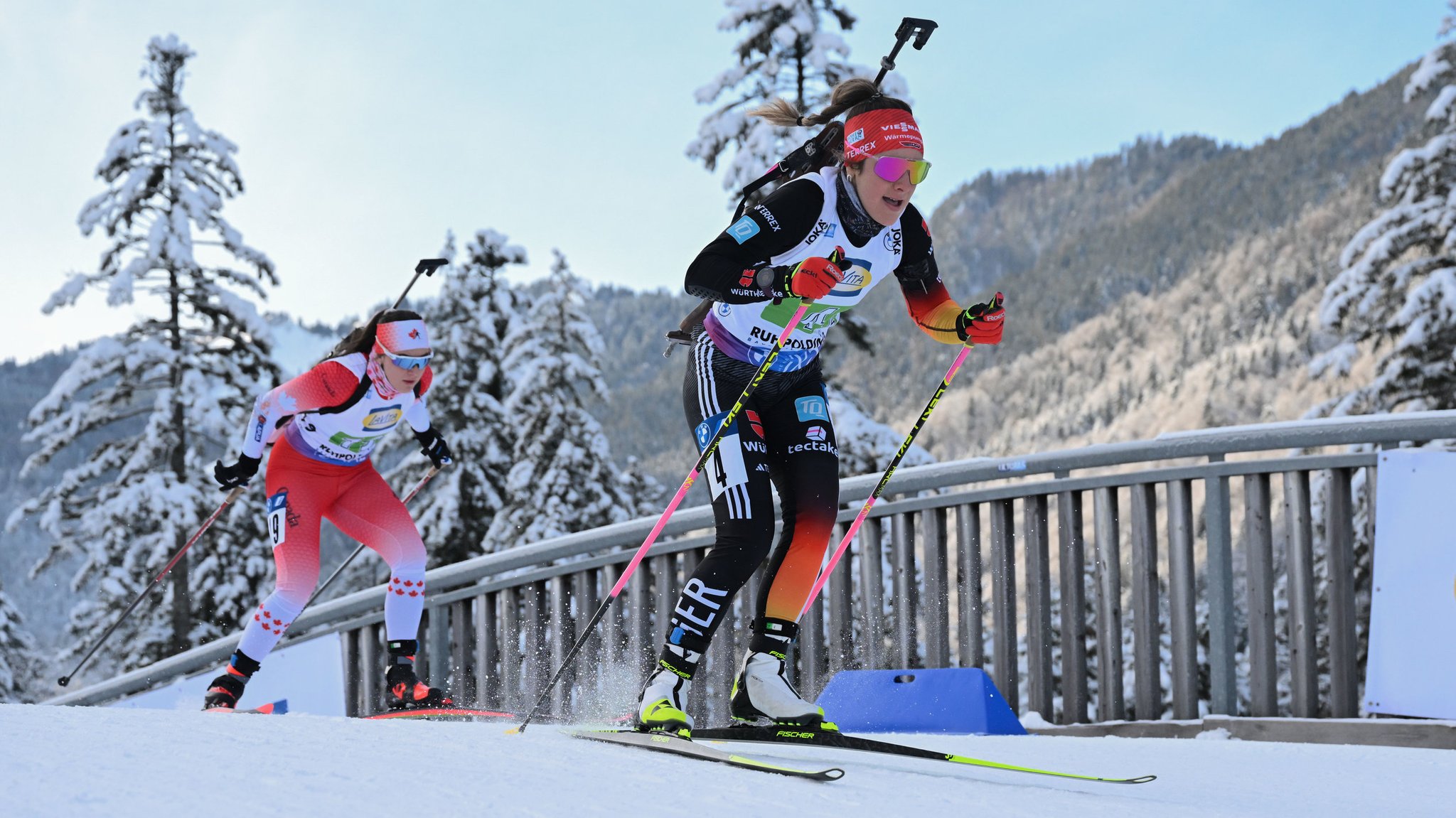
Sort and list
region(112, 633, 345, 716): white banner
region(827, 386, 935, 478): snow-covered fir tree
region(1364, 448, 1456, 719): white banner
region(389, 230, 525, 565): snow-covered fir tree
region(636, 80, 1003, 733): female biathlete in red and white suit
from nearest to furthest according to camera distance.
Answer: region(636, 80, 1003, 733): female biathlete in red and white suit → region(1364, 448, 1456, 719): white banner → region(112, 633, 345, 716): white banner → region(827, 386, 935, 478): snow-covered fir tree → region(389, 230, 525, 565): snow-covered fir tree

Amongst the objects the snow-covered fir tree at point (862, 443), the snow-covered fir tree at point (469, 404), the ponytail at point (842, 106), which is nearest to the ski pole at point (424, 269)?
the ponytail at point (842, 106)

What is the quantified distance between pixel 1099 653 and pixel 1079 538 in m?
0.46

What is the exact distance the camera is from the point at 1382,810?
2.73m

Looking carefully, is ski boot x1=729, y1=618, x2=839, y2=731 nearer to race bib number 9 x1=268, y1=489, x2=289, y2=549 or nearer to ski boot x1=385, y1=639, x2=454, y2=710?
ski boot x1=385, y1=639, x2=454, y2=710

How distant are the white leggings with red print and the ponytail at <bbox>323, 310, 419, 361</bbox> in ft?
1.71

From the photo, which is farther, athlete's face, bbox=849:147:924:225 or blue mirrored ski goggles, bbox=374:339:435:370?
blue mirrored ski goggles, bbox=374:339:435:370

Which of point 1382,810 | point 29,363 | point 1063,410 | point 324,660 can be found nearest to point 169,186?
point 324,660

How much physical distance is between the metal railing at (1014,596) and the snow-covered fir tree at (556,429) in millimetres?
12444

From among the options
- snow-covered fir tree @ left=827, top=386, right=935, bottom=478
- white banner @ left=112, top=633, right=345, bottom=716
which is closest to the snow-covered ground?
white banner @ left=112, top=633, right=345, bottom=716

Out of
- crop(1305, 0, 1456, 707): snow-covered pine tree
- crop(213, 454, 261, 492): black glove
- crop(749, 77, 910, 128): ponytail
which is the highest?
crop(1305, 0, 1456, 707): snow-covered pine tree

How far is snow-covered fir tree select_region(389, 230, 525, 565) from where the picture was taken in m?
18.6

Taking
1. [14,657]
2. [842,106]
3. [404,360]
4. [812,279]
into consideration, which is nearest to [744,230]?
[812,279]

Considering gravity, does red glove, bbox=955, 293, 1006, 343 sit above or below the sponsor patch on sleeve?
below

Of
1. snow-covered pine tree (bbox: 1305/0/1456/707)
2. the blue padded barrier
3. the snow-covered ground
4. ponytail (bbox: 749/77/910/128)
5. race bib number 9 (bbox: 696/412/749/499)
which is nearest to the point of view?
the snow-covered ground
